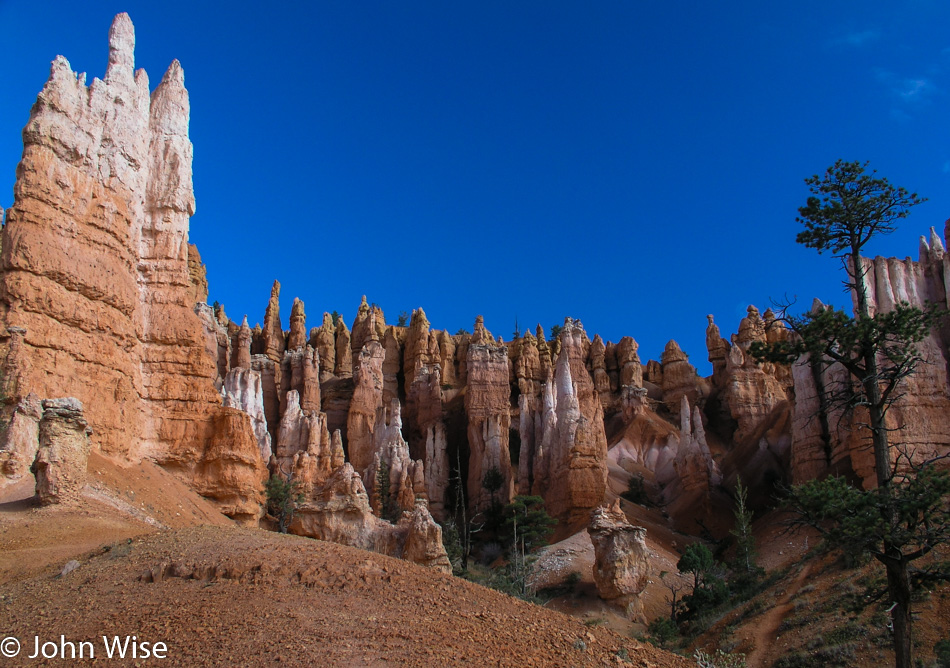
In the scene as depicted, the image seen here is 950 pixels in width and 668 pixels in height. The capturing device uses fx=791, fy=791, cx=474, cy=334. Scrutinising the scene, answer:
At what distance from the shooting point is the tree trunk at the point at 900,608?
39.4 ft

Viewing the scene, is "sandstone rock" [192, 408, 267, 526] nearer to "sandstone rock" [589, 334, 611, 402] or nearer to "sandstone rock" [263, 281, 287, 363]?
"sandstone rock" [263, 281, 287, 363]

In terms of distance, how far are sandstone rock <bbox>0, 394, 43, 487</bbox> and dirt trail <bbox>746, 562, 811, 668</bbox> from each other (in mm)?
19172

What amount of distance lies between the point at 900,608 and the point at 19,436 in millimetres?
19343

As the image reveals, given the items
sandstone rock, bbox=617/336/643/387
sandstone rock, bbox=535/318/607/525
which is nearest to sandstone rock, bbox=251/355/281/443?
sandstone rock, bbox=535/318/607/525

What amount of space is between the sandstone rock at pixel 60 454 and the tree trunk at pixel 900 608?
1589 cm

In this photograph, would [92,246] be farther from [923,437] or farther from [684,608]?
[923,437]

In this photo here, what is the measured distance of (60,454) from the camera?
16.9 metres

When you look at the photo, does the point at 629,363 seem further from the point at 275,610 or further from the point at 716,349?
the point at 275,610

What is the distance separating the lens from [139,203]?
88.4 feet

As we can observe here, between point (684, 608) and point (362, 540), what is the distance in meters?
13.4

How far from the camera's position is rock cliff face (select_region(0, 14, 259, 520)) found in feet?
71.7

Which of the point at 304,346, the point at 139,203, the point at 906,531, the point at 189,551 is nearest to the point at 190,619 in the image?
the point at 189,551

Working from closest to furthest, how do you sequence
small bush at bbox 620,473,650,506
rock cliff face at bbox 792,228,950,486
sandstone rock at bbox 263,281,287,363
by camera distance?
rock cliff face at bbox 792,228,950,486, small bush at bbox 620,473,650,506, sandstone rock at bbox 263,281,287,363

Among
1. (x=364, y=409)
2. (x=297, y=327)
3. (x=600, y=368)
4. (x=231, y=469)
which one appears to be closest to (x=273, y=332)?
(x=297, y=327)
